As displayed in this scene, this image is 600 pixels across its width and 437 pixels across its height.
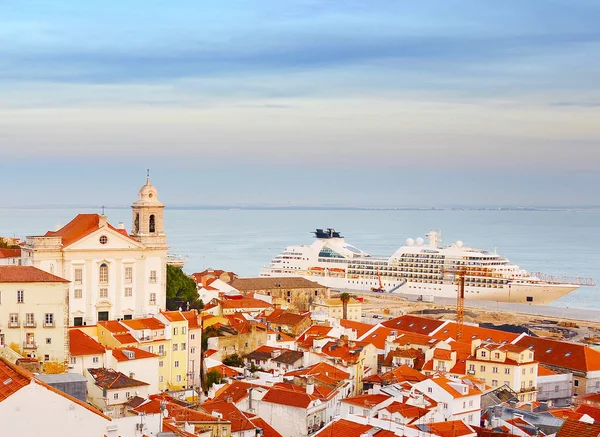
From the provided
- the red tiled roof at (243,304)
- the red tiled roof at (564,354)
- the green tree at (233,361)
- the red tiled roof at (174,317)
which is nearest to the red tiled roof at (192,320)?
the red tiled roof at (174,317)

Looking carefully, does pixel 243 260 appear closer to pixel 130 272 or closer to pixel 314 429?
pixel 130 272

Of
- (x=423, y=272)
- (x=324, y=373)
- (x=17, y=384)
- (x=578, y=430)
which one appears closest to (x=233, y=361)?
(x=324, y=373)

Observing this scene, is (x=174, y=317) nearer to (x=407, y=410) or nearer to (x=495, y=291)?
(x=407, y=410)

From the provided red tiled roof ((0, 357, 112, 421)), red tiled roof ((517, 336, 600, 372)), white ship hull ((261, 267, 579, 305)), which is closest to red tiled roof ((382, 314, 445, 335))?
red tiled roof ((517, 336, 600, 372))

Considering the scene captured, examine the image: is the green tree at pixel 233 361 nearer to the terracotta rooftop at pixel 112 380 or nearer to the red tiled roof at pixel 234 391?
the red tiled roof at pixel 234 391

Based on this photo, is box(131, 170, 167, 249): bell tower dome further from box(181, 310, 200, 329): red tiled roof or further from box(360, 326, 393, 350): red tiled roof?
box(360, 326, 393, 350): red tiled roof

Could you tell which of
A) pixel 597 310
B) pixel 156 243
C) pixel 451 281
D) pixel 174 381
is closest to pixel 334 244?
pixel 451 281
